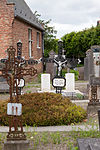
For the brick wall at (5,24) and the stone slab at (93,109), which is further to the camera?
the brick wall at (5,24)

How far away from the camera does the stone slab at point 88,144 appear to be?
4.40m

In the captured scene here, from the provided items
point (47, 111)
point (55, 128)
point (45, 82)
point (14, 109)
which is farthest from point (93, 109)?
point (45, 82)

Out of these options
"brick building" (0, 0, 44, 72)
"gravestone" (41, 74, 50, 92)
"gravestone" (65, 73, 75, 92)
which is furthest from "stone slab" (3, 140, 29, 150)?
"brick building" (0, 0, 44, 72)

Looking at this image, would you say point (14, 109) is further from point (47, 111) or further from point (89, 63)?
point (89, 63)

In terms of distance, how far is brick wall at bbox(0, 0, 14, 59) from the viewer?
15947mm

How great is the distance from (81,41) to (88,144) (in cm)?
3364

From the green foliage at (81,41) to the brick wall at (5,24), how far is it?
1851 centimetres

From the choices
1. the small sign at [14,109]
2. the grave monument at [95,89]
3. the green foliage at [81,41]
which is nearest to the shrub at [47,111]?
the grave monument at [95,89]

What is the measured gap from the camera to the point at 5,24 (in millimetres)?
16016

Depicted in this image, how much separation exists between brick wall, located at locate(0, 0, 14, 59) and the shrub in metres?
9.29

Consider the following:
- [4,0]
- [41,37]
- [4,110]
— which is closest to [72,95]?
[4,110]

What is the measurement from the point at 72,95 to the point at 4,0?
8.44 meters

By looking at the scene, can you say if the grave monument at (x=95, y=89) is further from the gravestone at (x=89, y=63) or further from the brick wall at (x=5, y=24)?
the brick wall at (x=5, y=24)

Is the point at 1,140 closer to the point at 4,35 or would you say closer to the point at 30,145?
the point at 30,145
